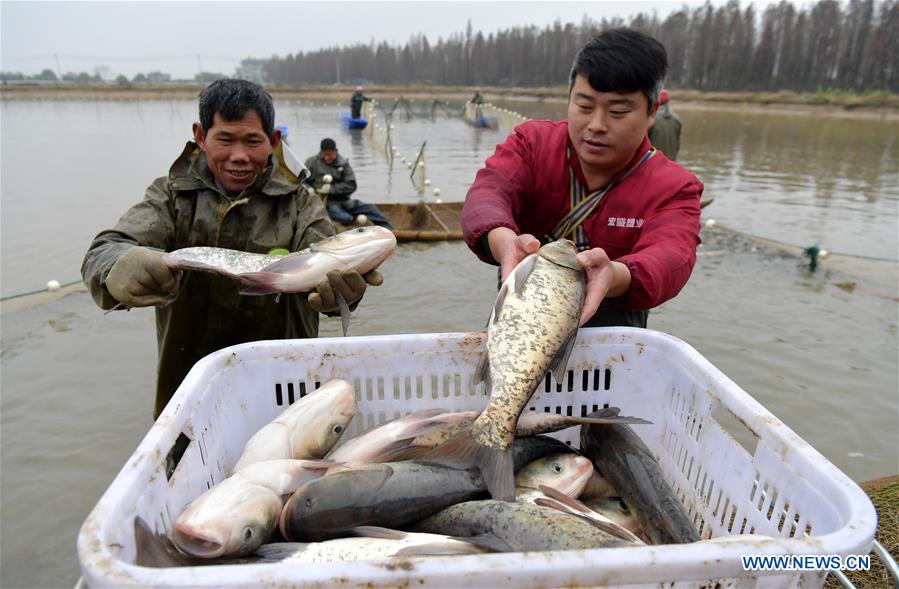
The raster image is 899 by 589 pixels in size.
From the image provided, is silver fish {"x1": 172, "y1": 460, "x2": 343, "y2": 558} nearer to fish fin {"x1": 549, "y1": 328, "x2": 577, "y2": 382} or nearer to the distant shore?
fish fin {"x1": 549, "y1": 328, "x2": 577, "y2": 382}

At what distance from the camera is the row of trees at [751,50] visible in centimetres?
7606

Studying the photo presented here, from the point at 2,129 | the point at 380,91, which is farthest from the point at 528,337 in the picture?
the point at 380,91

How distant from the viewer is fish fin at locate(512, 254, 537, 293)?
8.78ft

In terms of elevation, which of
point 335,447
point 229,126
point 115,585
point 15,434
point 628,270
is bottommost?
point 15,434

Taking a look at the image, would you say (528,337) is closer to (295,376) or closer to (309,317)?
(295,376)

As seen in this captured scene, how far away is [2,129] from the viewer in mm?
37625

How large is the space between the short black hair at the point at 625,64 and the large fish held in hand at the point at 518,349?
0.81m

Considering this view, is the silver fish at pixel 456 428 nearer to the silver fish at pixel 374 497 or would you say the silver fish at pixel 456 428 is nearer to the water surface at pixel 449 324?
the silver fish at pixel 374 497

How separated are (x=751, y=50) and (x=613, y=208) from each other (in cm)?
10337

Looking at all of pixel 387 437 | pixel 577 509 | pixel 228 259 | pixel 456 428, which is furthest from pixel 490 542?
pixel 228 259

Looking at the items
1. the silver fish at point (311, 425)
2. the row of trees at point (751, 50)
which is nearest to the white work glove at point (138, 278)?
the silver fish at point (311, 425)

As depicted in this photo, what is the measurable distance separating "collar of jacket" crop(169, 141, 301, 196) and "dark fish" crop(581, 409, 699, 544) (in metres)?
2.13

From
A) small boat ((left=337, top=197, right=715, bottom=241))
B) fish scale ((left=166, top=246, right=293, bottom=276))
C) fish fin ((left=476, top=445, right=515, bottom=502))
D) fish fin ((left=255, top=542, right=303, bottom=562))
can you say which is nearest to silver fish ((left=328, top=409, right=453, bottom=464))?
fish fin ((left=476, top=445, right=515, bottom=502))

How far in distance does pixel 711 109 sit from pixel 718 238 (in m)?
60.0
